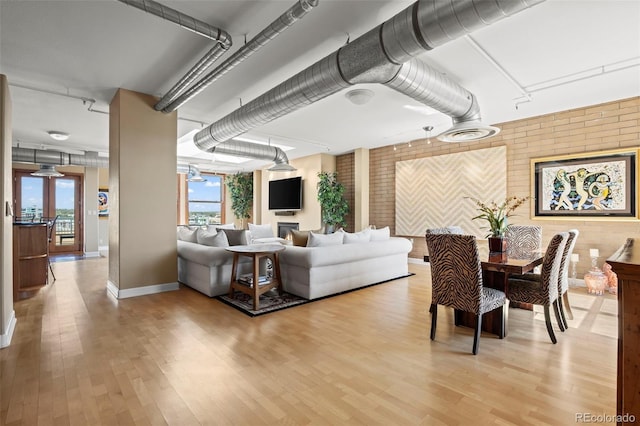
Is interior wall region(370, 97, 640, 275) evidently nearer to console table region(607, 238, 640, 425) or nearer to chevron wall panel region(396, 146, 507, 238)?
chevron wall panel region(396, 146, 507, 238)

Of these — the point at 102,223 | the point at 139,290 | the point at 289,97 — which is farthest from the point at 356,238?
the point at 102,223

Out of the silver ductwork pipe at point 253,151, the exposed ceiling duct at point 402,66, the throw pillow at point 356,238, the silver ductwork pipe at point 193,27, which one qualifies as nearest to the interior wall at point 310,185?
the silver ductwork pipe at point 253,151

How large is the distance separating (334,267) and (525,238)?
2.50 m

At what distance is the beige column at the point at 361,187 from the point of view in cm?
791

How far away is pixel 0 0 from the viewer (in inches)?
95.3

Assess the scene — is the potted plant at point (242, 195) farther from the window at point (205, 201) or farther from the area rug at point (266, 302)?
the area rug at point (266, 302)

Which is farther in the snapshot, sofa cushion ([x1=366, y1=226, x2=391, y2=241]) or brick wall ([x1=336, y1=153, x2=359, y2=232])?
brick wall ([x1=336, y1=153, x2=359, y2=232])

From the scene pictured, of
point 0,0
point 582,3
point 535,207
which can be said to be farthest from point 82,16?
point 535,207

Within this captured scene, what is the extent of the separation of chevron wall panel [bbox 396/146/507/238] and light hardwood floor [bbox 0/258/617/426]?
2.62 metres

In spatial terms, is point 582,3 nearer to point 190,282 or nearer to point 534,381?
point 534,381

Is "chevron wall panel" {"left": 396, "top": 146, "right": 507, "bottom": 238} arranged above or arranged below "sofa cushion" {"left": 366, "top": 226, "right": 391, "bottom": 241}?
above

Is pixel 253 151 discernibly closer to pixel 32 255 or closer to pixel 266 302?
pixel 266 302

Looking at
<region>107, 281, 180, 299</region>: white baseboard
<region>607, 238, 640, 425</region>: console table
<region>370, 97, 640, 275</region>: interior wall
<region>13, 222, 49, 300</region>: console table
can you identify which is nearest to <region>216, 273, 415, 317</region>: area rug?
<region>107, 281, 180, 299</region>: white baseboard

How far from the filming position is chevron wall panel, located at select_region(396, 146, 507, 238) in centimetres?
580
